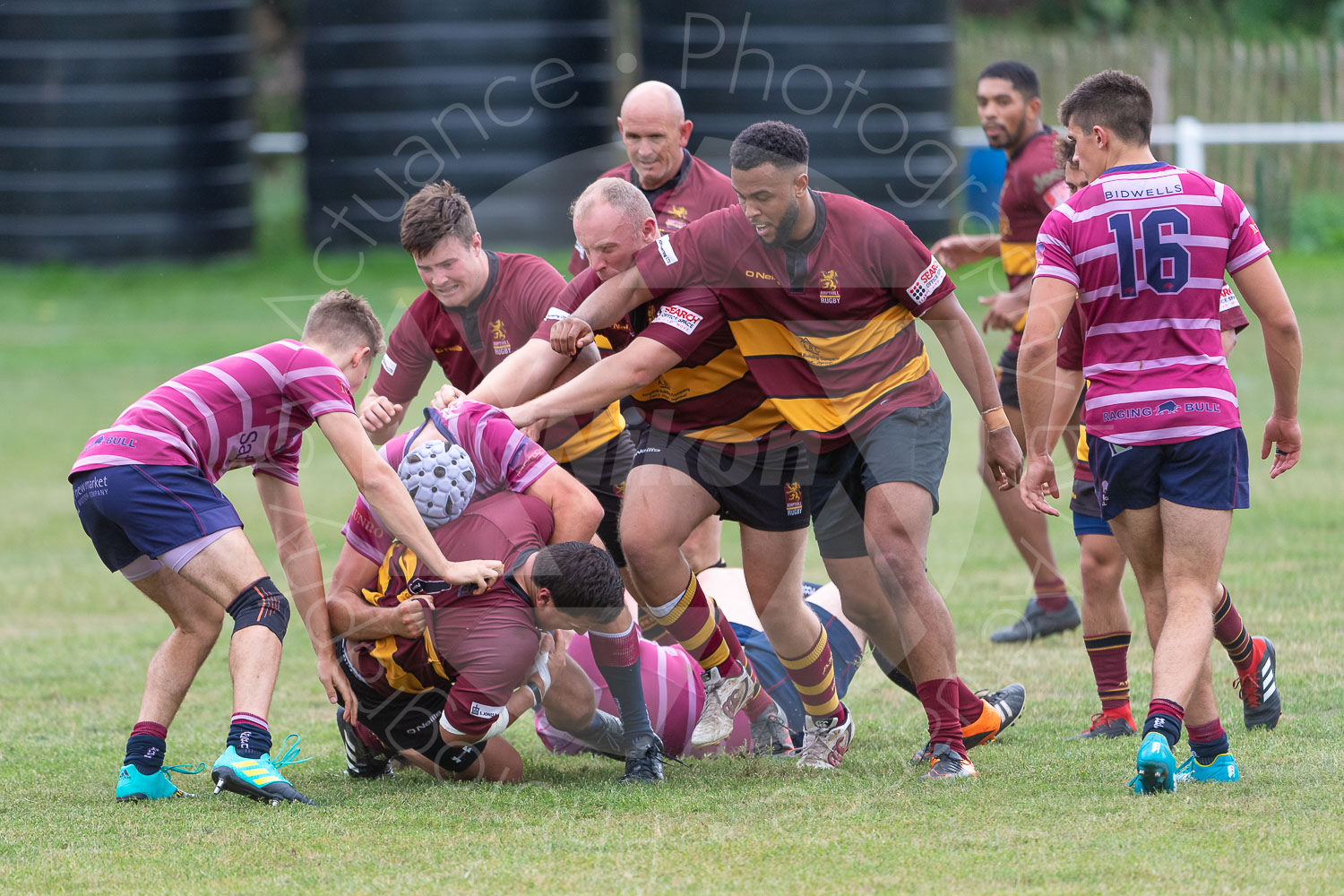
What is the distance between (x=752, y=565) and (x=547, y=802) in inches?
44.6

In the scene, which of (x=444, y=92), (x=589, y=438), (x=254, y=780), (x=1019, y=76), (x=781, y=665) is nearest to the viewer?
(x=254, y=780)

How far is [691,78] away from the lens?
16.9 metres

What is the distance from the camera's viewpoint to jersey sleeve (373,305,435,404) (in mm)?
6133

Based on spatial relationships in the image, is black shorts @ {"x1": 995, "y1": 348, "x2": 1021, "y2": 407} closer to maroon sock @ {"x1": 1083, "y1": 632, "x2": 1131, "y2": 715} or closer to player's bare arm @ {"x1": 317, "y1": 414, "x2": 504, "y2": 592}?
maroon sock @ {"x1": 1083, "y1": 632, "x2": 1131, "y2": 715}

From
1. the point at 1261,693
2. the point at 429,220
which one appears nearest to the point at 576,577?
the point at 429,220

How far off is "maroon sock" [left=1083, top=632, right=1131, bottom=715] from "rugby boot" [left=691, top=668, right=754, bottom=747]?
122cm

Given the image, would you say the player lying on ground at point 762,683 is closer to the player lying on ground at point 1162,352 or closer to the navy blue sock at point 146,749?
the player lying on ground at point 1162,352

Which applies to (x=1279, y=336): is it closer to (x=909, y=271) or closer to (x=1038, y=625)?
(x=909, y=271)

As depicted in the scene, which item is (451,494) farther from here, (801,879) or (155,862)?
(801,879)

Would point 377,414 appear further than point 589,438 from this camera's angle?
No

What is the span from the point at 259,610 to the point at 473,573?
2.28 ft

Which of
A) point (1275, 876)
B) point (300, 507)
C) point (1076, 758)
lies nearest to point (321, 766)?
point (300, 507)

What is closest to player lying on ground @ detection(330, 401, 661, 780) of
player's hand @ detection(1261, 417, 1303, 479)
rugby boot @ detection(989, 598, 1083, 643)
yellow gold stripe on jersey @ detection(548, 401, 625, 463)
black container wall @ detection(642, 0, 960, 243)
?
yellow gold stripe on jersey @ detection(548, 401, 625, 463)

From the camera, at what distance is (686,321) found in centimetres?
515
